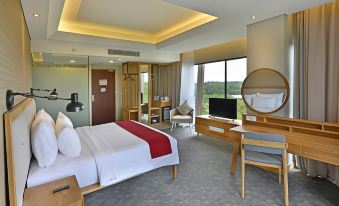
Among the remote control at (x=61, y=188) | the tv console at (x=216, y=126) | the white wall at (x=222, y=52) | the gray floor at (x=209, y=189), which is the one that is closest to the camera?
the remote control at (x=61, y=188)

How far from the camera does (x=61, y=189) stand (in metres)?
1.65

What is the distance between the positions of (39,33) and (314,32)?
452 cm

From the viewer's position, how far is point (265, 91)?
3.17 meters

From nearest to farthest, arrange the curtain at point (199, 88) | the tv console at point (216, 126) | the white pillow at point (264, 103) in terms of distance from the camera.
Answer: the white pillow at point (264, 103) < the tv console at point (216, 126) < the curtain at point (199, 88)

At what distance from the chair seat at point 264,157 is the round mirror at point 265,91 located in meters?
0.89

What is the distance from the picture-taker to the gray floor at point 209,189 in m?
2.25

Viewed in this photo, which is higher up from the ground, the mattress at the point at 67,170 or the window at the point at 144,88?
the window at the point at 144,88

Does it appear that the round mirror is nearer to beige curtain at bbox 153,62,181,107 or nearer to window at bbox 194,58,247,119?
window at bbox 194,58,247,119

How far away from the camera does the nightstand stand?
1.48m

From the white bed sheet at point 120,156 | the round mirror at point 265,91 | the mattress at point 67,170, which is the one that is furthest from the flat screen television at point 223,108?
the mattress at point 67,170

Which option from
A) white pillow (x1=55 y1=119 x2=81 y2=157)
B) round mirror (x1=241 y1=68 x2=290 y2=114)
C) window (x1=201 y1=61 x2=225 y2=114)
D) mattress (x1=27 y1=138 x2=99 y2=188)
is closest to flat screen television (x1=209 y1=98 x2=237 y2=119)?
window (x1=201 y1=61 x2=225 y2=114)

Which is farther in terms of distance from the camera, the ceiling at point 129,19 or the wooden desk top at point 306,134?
the ceiling at point 129,19

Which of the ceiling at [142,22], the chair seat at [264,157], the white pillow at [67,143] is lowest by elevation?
the chair seat at [264,157]

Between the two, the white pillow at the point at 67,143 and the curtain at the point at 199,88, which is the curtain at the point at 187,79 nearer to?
the curtain at the point at 199,88
